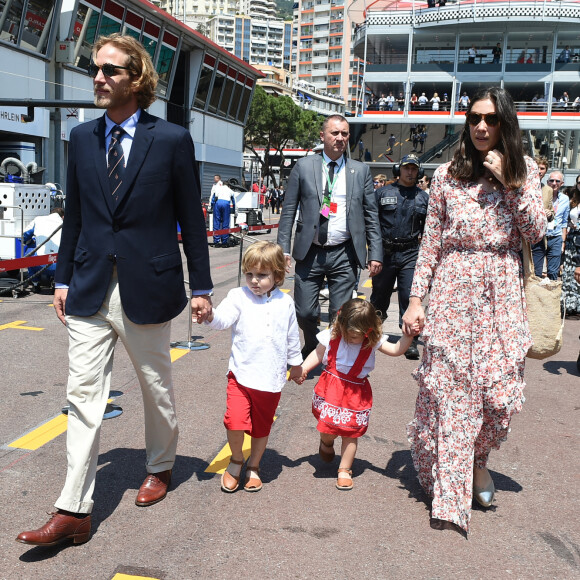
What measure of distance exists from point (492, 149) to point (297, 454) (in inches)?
85.1

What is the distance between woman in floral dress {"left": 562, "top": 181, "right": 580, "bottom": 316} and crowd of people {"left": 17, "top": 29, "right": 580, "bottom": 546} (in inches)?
180

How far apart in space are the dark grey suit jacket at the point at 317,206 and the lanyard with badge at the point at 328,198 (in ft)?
0.12

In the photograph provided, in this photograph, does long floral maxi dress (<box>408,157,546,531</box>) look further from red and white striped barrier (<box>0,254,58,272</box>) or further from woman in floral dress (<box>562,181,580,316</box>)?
red and white striped barrier (<box>0,254,58,272</box>)

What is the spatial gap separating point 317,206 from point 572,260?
4.24 metres

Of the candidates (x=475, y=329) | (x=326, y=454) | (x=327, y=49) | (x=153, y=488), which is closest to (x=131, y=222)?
(x=153, y=488)

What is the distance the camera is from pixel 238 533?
333cm

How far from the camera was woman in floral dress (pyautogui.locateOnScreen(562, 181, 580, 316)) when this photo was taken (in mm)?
7746

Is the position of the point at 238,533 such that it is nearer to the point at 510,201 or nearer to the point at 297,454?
the point at 297,454

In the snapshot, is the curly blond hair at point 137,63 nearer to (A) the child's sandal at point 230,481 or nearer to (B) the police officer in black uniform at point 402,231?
(A) the child's sandal at point 230,481

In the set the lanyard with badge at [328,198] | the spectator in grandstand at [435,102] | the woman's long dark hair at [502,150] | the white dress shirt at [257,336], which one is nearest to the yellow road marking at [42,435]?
the white dress shirt at [257,336]

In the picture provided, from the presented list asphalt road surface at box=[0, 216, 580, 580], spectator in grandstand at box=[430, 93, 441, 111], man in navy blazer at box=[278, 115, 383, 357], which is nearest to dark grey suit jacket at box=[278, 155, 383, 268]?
man in navy blazer at box=[278, 115, 383, 357]

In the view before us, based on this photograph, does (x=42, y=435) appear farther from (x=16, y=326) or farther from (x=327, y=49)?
(x=327, y=49)

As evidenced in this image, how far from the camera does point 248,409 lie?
379cm

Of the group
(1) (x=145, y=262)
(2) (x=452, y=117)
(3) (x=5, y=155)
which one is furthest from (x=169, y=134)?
(2) (x=452, y=117)
